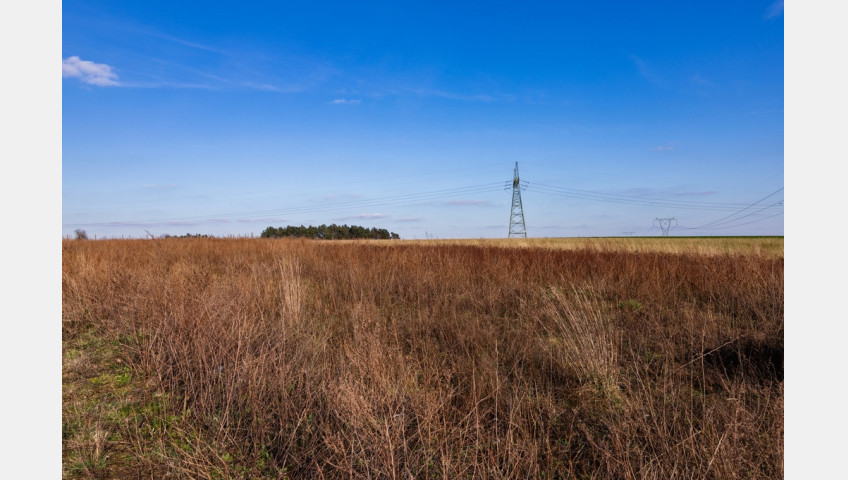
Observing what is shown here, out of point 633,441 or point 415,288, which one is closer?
point 633,441

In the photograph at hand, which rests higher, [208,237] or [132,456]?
[208,237]

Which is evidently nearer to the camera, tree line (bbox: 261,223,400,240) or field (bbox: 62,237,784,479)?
field (bbox: 62,237,784,479)

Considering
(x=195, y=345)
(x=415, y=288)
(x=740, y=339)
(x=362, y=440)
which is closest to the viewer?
(x=362, y=440)

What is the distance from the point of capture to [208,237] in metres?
18.5

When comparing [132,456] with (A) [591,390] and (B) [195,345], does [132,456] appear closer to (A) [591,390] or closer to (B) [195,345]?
(B) [195,345]

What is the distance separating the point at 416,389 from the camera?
2771mm

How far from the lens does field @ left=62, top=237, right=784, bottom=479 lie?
7.55 feet

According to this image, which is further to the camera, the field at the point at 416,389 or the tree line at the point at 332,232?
the tree line at the point at 332,232

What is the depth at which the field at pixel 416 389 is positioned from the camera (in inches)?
90.7

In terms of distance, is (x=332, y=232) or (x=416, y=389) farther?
(x=332, y=232)

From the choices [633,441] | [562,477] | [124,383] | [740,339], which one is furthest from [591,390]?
[124,383]
